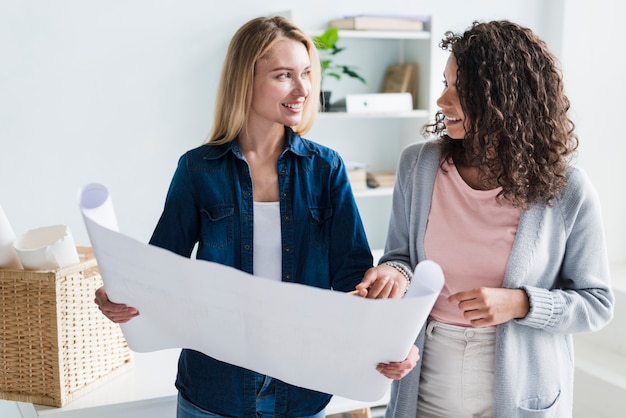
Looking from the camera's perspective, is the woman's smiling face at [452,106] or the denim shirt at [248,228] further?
the denim shirt at [248,228]

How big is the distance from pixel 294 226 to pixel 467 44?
19.3 inches

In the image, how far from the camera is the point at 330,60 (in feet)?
9.53

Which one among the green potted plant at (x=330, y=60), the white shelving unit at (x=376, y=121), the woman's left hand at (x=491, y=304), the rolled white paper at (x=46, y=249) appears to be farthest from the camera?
the white shelving unit at (x=376, y=121)

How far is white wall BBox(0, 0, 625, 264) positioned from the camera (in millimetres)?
2668

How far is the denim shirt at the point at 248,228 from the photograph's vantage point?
1.44 metres

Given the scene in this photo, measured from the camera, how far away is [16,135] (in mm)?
2688

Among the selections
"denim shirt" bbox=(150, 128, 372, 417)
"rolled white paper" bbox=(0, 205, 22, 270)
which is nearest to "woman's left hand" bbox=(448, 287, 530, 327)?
"denim shirt" bbox=(150, 128, 372, 417)

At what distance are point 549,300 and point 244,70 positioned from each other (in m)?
0.74

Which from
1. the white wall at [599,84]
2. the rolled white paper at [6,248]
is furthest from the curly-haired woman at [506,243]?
the white wall at [599,84]

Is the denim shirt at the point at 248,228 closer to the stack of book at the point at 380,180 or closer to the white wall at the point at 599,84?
the stack of book at the point at 380,180

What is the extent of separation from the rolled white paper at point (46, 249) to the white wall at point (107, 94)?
107cm

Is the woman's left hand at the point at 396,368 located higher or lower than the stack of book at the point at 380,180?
higher

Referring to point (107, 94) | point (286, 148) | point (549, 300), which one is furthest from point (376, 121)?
point (549, 300)

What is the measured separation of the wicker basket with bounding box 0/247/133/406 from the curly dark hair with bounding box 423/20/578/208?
40.0 inches
